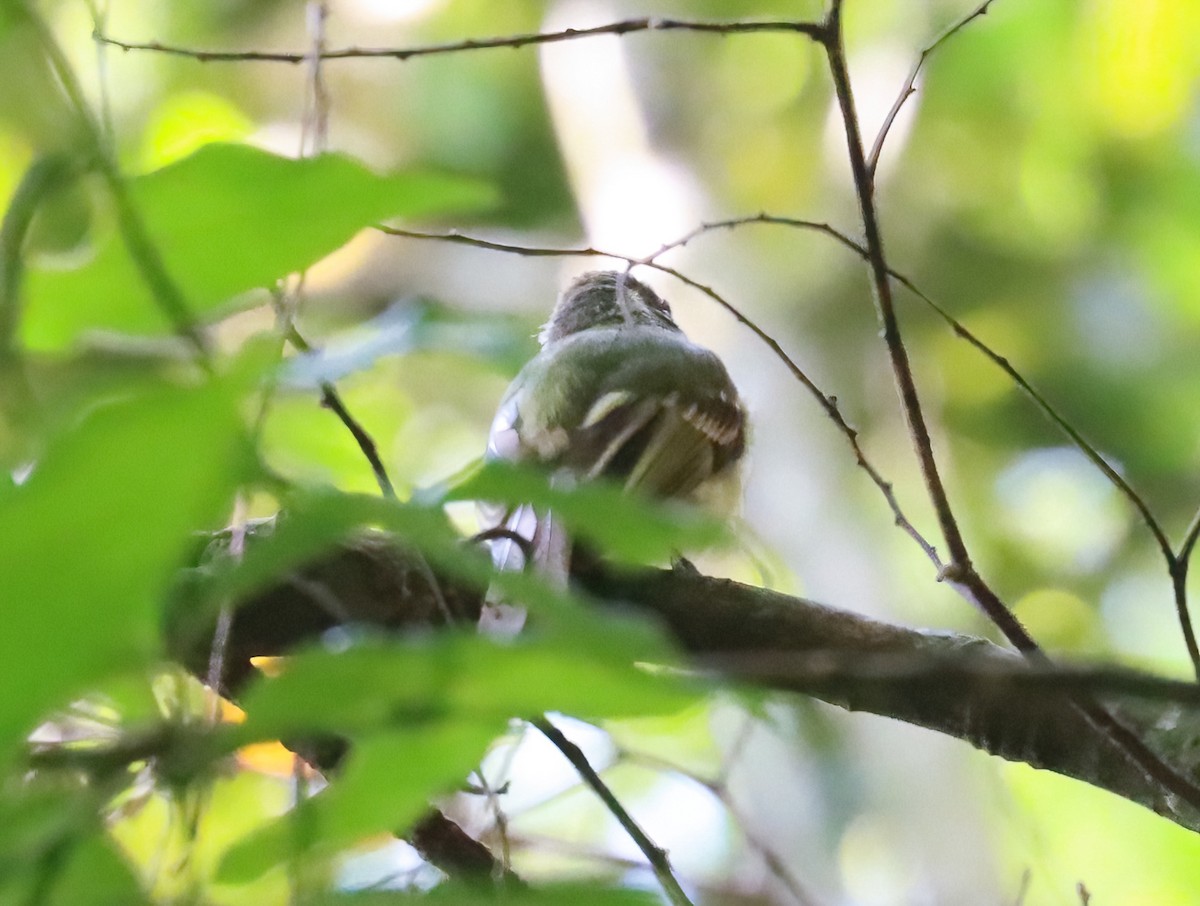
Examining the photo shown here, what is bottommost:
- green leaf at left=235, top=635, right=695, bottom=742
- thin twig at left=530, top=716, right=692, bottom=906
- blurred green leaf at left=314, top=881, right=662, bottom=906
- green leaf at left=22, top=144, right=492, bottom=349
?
thin twig at left=530, top=716, right=692, bottom=906

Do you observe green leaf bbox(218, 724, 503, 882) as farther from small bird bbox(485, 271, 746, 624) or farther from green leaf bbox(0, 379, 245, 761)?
small bird bbox(485, 271, 746, 624)

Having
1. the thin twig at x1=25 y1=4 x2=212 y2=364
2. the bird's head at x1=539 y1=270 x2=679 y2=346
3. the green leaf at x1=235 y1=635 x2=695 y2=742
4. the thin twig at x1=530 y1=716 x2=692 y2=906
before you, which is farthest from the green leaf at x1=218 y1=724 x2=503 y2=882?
the bird's head at x1=539 y1=270 x2=679 y2=346

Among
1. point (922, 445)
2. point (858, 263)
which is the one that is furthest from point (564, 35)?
point (858, 263)

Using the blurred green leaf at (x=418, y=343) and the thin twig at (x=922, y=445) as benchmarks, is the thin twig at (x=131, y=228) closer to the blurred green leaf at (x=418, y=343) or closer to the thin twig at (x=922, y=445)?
the blurred green leaf at (x=418, y=343)

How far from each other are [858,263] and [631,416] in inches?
79.4

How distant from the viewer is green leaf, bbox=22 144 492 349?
0.34 metres

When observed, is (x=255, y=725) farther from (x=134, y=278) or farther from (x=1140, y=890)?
(x=1140, y=890)

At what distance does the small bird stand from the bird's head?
4.6 inches

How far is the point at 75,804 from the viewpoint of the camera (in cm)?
31

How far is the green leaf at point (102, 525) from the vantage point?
0.26 metres

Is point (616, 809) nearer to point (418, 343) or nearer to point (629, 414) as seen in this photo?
point (418, 343)

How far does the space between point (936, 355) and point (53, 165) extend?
147 inches

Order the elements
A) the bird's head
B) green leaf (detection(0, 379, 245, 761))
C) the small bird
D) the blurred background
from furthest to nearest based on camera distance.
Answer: the blurred background
the bird's head
the small bird
green leaf (detection(0, 379, 245, 761))

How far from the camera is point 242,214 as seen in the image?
0.35 meters
